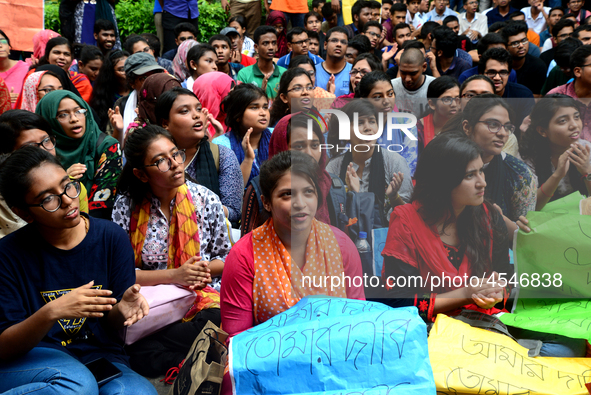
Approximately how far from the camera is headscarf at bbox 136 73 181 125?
4094 millimetres

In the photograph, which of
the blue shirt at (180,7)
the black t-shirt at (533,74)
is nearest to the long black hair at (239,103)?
the black t-shirt at (533,74)

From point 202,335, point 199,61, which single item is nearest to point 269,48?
point 199,61

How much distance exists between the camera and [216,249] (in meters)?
3.03

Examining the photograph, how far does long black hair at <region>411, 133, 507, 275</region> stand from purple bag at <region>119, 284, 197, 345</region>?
4.30 ft

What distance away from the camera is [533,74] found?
6277mm

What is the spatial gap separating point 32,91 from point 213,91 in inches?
62.8

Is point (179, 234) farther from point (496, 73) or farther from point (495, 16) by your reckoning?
point (495, 16)

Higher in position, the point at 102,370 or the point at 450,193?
the point at 450,193

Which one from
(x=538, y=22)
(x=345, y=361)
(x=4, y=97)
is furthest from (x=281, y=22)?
(x=345, y=361)

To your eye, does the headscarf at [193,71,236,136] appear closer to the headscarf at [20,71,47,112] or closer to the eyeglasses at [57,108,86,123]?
the headscarf at [20,71,47,112]

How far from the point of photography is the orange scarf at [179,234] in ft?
9.34

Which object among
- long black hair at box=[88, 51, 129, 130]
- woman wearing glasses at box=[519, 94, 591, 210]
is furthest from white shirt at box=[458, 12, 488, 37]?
woman wearing glasses at box=[519, 94, 591, 210]

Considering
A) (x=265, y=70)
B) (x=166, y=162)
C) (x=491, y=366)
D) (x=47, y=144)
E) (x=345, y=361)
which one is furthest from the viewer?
(x=265, y=70)

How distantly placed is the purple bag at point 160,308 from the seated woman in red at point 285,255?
1.81 feet
